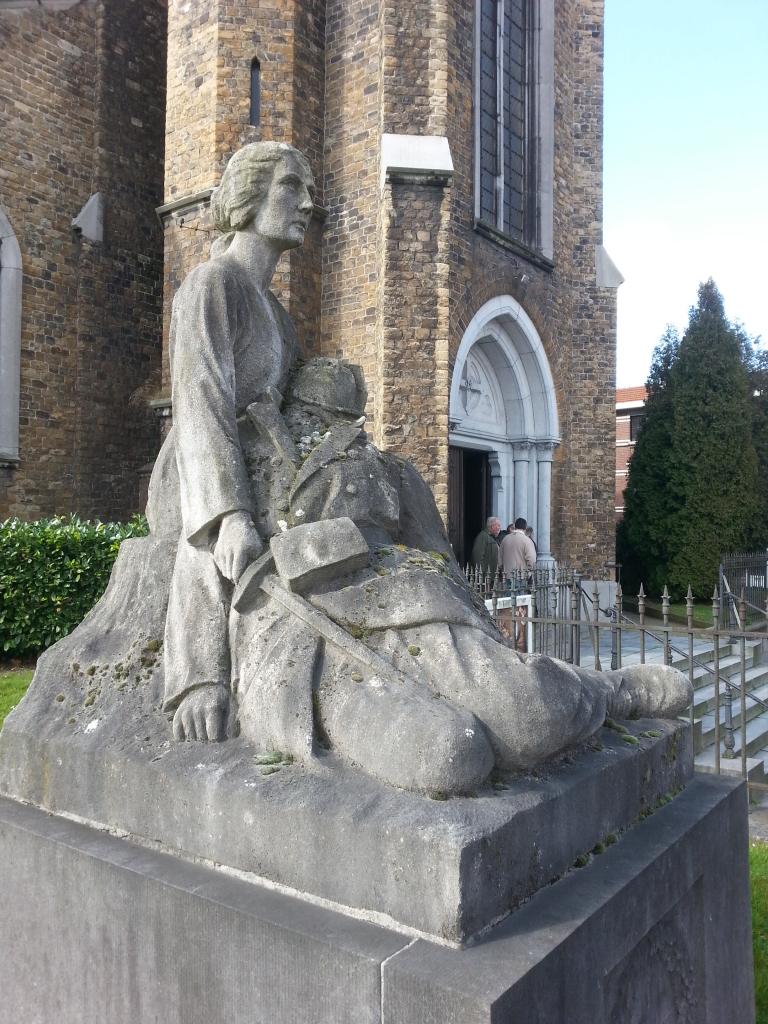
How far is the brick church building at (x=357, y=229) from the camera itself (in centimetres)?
1091

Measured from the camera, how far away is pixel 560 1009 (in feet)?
5.27

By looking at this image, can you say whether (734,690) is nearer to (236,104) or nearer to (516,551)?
(516,551)

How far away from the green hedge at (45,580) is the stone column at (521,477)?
7.44m

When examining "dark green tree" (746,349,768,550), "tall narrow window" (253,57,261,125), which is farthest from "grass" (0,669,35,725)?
"dark green tree" (746,349,768,550)

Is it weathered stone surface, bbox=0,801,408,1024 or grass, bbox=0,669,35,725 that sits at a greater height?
weathered stone surface, bbox=0,801,408,1024

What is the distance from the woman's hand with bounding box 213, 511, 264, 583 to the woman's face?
1094 mm

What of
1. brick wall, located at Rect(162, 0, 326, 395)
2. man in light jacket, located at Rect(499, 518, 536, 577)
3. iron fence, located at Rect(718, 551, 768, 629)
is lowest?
iron fence, located at Rect(718, 551, 768, 629)

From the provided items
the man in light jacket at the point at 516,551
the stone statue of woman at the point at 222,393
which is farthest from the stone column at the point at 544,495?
the stone statue of woman at the point at 222,393

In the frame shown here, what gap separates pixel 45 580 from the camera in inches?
339

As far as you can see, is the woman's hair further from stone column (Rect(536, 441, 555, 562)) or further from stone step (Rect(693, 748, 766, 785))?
stone column (Rect(536, 441, 555, 562))

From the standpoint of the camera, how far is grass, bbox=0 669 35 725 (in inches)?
247

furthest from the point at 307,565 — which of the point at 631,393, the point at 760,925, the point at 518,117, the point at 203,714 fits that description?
the point at 631,393

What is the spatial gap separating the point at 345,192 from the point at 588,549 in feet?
24.3

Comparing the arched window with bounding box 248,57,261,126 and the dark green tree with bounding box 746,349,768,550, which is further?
the dark green tree with bounding box 746,349,768,550
